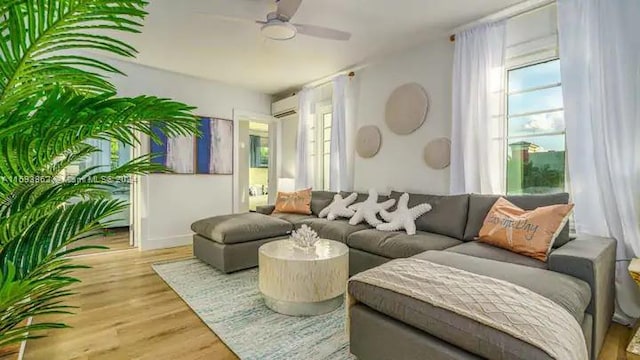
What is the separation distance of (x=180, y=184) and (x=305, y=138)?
2.04 meters

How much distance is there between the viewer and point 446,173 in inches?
129

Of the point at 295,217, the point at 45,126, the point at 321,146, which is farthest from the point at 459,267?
the point at 321,146

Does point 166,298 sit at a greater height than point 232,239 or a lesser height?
lesser

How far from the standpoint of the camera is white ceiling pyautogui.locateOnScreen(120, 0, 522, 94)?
8.78 feet

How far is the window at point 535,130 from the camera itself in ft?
8.61

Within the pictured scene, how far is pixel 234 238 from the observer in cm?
316

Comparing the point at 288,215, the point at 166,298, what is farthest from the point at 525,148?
the point at 166,298

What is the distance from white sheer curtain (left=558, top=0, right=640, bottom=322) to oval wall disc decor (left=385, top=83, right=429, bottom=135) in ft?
4.32

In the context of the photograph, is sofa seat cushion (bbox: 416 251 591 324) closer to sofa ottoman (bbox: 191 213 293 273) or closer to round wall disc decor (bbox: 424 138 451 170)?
round wall disc decor (bbox: 424 138 451 170)

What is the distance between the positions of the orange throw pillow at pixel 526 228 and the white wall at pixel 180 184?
394 cm

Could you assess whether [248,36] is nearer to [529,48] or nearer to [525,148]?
[529,48]

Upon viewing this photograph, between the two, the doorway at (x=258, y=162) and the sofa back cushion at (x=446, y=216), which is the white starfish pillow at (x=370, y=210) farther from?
the doorway at (x=258, y=162)

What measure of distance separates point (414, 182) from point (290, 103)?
8.73 feet

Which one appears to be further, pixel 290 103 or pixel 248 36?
pixel 290 103
